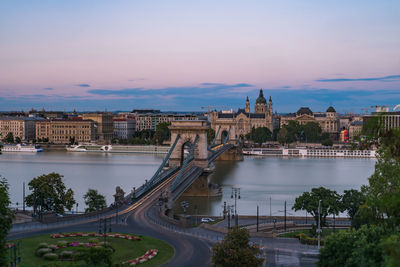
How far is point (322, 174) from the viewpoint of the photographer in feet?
187

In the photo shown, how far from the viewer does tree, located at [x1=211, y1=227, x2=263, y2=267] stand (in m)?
17.4

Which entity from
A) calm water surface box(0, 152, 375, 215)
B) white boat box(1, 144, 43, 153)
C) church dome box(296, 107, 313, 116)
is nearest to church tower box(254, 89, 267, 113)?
church dome box(296, 107, 313, 116)

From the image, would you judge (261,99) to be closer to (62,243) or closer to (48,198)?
(48,198)

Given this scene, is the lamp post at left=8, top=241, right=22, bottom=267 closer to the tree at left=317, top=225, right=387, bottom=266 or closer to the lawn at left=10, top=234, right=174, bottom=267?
the lawn at left=10, top=234, right=174, bottom=267

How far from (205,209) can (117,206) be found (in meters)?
9.64

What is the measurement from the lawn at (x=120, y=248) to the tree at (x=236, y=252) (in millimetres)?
2344

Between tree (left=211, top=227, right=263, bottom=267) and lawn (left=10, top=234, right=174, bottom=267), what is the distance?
234 cm

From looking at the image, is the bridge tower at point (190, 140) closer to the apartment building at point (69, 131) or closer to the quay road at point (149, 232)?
the quay road at point (149, 232)

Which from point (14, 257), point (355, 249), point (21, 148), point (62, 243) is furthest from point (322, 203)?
point (21, 148)

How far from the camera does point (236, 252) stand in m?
17.5

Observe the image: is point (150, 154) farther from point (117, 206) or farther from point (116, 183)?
point (117, 206)

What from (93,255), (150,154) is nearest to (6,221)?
(93,255)

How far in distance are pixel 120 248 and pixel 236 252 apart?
5083 millimetres

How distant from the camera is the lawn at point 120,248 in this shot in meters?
18.6
